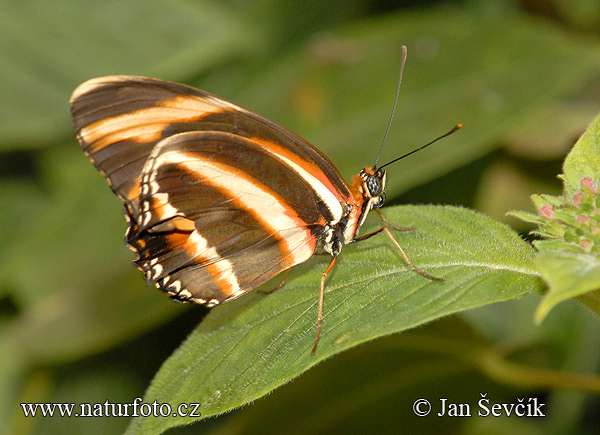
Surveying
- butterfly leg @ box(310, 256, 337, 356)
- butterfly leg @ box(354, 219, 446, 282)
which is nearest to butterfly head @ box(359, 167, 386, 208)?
butterfly leg @ box(354, 219, 446, 282)

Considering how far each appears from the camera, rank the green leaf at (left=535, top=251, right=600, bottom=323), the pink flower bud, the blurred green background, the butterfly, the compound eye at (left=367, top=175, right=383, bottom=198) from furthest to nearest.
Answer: the blurred green background < the compound eye at (left=367, top=175, right=383, bottom=198) < the butterfly < the pink flower bud < the green leaf at (left=535, top=251, right=600, bottom=323)

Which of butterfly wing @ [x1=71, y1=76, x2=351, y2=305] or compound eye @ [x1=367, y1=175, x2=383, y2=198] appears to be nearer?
butterfly wing @ [x1=71, y1=76, x2=351, y2=305]

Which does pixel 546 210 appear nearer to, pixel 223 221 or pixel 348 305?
pixel 348 305

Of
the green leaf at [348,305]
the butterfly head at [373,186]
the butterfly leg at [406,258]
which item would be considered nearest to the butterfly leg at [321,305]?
the green leaf at [348,305]

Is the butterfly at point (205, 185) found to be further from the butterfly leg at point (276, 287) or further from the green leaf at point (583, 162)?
the green leaf at point (583, 162)

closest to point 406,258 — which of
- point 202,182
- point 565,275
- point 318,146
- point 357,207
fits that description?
point 357,207

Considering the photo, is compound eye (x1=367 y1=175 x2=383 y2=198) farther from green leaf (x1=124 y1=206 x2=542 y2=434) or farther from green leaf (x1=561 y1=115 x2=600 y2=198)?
green leaf (x1=561 y1=115 x2=600 y2=198)
